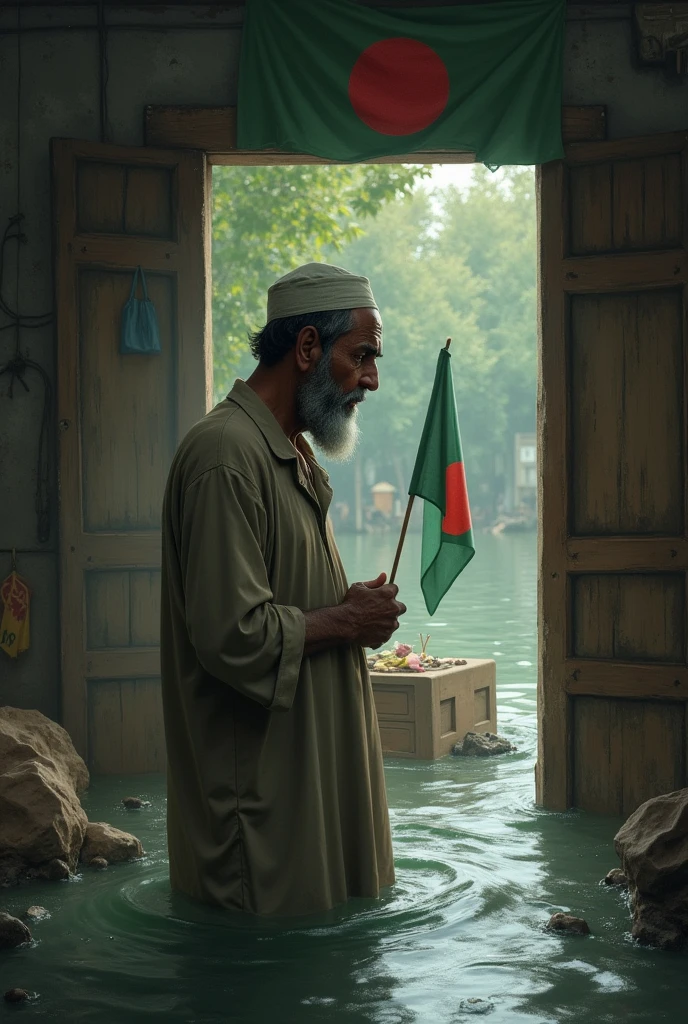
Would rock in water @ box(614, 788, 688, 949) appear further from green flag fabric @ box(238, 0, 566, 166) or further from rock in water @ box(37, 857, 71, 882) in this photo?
green flag fabric @ box(238, 0, 566, 166)

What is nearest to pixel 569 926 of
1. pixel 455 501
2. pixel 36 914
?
pixel 455 501

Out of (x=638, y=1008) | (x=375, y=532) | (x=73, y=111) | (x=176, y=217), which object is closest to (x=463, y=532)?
(x=638, y=1008)

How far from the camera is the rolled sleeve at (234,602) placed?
148 inches

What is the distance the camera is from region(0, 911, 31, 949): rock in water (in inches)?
175

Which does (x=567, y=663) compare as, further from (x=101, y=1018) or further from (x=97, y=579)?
(x=101, y=1018)

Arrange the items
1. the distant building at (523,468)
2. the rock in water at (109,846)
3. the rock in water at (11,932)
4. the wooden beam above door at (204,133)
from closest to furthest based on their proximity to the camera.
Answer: the rock in water at (11,932), the rock in water at (109,846), the wooden beam above door at (204,133), the distant building at (523,468)

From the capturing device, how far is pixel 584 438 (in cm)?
689

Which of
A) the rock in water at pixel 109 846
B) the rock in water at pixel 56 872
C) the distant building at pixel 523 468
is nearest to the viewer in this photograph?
the rock in water at pixel 56 872

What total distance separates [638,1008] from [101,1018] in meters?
1.53

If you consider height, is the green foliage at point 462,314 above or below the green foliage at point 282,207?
above

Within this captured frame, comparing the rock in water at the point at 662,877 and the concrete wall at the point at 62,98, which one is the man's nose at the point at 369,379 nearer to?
the rock in water at the point at 662,877

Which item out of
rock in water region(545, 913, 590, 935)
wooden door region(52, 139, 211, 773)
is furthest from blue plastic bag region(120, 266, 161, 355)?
rock in water region(545, 913, 590, 935)

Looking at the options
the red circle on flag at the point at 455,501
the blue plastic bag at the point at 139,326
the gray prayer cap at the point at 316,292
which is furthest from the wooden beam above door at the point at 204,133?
the gray prayer cap at the point at 316,292

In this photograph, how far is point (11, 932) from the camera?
4473 millimetres
